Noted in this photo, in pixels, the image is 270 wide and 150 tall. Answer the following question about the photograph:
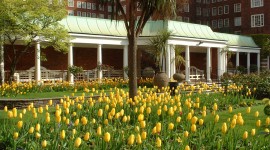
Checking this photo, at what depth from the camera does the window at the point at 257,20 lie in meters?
50.5

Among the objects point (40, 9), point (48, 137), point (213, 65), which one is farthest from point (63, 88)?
point (213, 65)

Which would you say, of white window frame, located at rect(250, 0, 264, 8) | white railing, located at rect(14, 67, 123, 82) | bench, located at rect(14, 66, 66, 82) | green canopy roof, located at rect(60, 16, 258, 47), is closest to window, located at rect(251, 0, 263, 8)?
white window frame, located at rect(250, 0, 264, 8)

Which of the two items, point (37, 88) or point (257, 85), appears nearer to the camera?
point (257, 85)

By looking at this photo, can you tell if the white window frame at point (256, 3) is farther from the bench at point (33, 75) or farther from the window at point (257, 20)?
the bench at point (33, 75)

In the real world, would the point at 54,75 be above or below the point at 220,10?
below

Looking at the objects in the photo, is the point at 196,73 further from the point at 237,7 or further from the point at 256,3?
the point at 237,7

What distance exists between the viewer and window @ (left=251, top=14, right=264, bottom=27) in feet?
166

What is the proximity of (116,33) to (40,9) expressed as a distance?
9591mm

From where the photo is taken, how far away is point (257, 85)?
17.0 meters

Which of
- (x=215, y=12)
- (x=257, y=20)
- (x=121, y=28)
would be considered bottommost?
(x=121, y=28)

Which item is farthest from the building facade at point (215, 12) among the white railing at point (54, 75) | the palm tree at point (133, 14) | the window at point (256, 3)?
the palm tree at point (133, 14)

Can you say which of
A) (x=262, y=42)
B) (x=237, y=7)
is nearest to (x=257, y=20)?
(x=262, y=42)

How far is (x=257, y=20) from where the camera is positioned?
51281 mm

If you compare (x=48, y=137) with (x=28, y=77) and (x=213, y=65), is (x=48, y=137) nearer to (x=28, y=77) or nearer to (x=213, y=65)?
(x=28, y=77)
